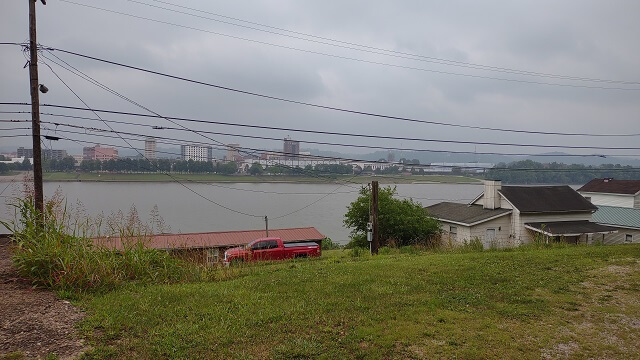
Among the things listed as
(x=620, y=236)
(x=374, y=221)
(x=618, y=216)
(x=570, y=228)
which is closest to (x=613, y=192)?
(x=618, y=216)

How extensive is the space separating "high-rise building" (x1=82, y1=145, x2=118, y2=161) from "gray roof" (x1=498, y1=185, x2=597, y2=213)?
74.0ft

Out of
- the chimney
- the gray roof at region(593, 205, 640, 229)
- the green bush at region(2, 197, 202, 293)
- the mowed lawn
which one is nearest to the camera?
the mowed lawn

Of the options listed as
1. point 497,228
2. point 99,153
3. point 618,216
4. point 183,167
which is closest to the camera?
point 99,153

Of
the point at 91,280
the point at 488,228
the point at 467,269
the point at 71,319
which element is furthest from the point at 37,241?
the point at 488,228

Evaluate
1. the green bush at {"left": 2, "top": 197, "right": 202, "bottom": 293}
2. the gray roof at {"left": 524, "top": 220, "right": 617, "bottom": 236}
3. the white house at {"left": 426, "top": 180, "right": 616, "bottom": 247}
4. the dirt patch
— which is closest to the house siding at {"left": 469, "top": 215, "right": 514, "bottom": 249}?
the white house at {"left": 426, "top": 180, "right": 616, "bottom": 247}

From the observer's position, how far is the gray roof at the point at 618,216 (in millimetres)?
26828

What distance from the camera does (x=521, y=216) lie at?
24.1m

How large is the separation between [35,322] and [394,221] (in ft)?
67.6

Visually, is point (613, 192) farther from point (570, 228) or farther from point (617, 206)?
point (570, 228)

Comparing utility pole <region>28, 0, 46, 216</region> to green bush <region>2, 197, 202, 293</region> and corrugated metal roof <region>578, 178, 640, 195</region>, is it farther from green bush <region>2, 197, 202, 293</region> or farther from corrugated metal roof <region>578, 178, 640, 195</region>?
corrugated metal roof <region>578, 178, 640, 195</region>

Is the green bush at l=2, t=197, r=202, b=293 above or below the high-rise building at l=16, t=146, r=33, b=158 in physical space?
below

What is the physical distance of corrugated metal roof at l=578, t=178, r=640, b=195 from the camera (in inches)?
1198

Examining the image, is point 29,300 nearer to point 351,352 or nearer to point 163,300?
point 163,300

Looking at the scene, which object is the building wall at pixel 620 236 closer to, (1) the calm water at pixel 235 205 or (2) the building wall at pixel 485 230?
(2) the building wall at pixel 485 230
